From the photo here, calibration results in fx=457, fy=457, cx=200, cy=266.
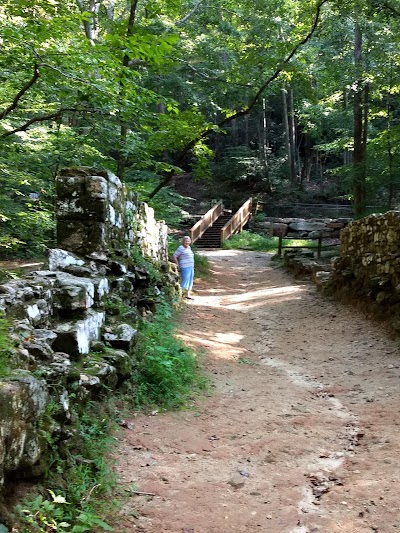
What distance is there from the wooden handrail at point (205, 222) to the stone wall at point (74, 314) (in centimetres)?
1292

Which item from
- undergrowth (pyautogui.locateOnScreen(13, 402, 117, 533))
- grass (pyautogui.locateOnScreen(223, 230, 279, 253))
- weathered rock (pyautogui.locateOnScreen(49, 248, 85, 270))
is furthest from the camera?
grass (pyautogui.locateOnScreen(223, 230, 279, 253))

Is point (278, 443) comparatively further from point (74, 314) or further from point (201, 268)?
point (201, 268)

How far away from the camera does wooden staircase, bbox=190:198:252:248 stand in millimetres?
22789

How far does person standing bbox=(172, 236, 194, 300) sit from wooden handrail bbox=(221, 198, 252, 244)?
11810 mm

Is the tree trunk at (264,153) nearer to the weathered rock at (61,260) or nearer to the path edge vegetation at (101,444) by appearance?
the path edge vegetation at (101,444)

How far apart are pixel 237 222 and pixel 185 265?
15328 mm

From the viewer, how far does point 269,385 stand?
5812 mm

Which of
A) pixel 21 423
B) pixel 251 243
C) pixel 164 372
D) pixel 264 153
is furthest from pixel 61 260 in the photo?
pixel 264 153

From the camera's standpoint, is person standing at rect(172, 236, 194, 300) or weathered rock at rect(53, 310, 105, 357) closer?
weathered rock at rect(53, 310, 105, 357)

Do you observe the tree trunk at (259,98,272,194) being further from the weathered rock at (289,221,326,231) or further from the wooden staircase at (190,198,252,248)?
the weathered rock at (289,221,326,231)

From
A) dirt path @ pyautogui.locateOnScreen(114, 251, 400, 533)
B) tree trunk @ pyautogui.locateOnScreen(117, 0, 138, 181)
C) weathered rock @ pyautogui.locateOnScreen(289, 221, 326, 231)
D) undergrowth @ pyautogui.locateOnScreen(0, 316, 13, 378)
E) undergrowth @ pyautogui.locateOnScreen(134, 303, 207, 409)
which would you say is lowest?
dirt path @ pyautogui.locateOnScreen(114, 251, 400, 533)

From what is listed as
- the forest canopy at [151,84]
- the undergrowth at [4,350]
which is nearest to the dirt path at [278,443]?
the undergrowth at [4,350]

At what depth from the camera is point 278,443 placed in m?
4.16

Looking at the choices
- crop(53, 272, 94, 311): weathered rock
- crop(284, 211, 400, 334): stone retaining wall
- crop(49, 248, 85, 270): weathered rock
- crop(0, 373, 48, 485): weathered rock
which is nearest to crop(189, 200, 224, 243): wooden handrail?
crop(284, 211, 400, 334): stone retaining wall
